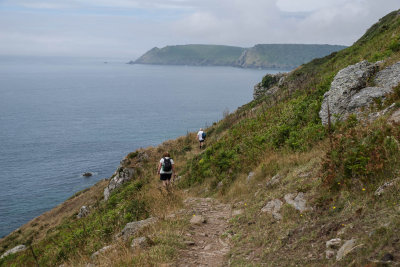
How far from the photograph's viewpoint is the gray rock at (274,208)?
24.6 feet

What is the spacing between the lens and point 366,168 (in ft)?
21.1

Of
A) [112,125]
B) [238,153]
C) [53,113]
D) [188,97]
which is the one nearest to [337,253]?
[238,153]

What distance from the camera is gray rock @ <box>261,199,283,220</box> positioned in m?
7.49

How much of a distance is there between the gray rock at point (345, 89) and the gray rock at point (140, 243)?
787cm

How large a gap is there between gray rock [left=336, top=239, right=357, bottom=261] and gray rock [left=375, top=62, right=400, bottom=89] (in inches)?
305

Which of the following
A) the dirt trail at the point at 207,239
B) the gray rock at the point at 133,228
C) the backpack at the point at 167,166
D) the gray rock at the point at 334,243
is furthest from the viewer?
the backpack at the point at 167,166

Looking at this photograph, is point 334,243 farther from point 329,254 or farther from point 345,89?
point 345,89

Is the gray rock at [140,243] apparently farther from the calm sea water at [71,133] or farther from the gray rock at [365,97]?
the calm sea water at [71,133]

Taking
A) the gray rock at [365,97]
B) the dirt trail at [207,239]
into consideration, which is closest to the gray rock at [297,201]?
the dirt trail at [207,239]

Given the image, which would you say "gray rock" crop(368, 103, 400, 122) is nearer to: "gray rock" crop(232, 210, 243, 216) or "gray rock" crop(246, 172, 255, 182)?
"gray rock" crop(246, 172, 255, 182)

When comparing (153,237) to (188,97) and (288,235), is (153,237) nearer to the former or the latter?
(288,235)

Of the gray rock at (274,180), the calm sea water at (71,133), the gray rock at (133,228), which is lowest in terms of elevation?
the calm sea water at (71,133)

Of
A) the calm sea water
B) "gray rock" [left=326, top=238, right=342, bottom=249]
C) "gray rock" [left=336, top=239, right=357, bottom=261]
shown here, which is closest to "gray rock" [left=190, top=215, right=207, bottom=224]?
"gray rock" [left=326, top=238, right=342, bottom=249]

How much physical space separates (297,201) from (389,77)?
23.4ft
